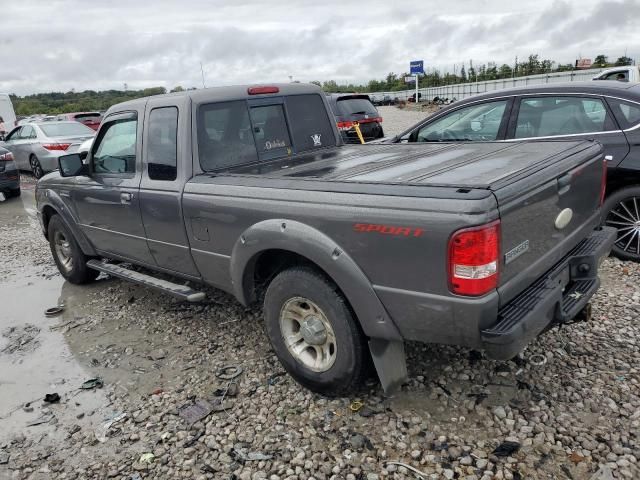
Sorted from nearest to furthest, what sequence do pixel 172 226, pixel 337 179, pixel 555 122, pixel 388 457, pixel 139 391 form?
pixel 388 457, pixel 337 179, pixel 139 391, pixel 172 226, pixel 555 122

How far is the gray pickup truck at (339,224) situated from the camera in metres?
2.38

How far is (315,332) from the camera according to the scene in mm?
3090

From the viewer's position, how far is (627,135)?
4656mm

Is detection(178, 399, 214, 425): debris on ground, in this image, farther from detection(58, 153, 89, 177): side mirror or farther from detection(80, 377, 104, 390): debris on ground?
detection(58, 153, 89, 177): side mirror

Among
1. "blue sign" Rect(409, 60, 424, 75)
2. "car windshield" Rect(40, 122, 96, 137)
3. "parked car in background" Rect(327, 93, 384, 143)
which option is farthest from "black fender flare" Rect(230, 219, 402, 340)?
"blue sign" Rect(409, 60, 424, 75)

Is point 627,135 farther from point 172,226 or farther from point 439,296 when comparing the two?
point 172,226

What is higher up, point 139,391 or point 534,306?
point 534,306

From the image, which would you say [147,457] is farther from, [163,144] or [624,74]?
[624,74]

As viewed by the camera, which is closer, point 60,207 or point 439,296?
point 439,296

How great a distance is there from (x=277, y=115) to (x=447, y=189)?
230 centimetres

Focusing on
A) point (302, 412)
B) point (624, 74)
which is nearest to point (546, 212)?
point (302, 412)

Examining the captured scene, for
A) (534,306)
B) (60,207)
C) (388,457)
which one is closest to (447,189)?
(534,306)

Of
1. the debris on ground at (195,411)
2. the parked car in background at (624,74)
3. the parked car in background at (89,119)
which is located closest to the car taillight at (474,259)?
the debris on ground at (195,411)

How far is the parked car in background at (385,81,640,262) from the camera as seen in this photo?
4.70 m
